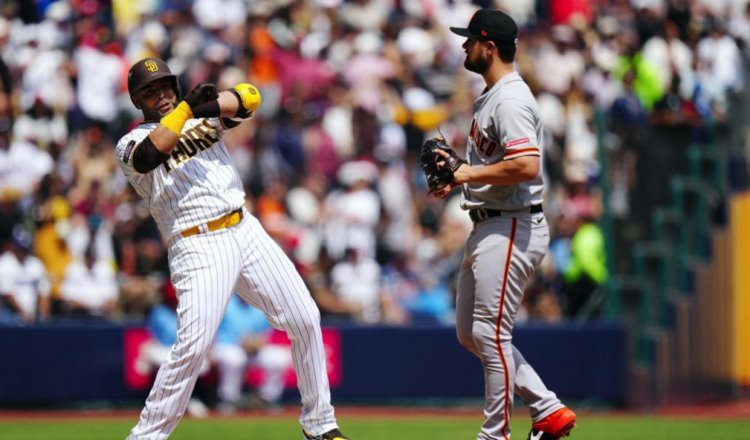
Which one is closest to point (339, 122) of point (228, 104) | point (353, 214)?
point (353, 214)

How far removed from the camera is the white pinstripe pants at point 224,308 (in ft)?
21.1

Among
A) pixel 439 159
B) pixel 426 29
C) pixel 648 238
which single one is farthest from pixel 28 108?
pixel 439 159

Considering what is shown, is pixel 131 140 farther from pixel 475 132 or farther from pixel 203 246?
pixel 475 132

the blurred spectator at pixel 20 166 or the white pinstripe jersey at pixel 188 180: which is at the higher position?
the blurred spectator at pixel 20 166

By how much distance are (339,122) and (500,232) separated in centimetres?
850

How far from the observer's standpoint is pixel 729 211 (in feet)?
42.4

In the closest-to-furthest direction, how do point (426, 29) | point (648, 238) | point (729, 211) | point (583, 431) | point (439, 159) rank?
point (439, 159)
point (583, 431)
point (648, 238)
point (729, 211)
point (426, 29)

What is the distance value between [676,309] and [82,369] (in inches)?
218

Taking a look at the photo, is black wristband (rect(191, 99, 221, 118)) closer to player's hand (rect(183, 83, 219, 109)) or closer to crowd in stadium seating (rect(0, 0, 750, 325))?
player's hand (rect(183, 83, 219, 109))

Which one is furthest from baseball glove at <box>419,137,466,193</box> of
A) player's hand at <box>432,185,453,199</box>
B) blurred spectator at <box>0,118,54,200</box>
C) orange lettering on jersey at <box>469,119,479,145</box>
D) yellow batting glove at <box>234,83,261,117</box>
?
blurred spectator at <box>0,118,54,200</box>

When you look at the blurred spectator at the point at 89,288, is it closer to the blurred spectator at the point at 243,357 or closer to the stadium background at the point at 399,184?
the stadium background at the point at 399,184

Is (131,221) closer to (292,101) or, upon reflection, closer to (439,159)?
(292,101)

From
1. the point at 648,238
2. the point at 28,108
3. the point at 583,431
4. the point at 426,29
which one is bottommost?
the point at 583,431

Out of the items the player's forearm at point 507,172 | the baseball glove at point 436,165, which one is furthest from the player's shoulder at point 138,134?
the player's forearm at point 507,172
